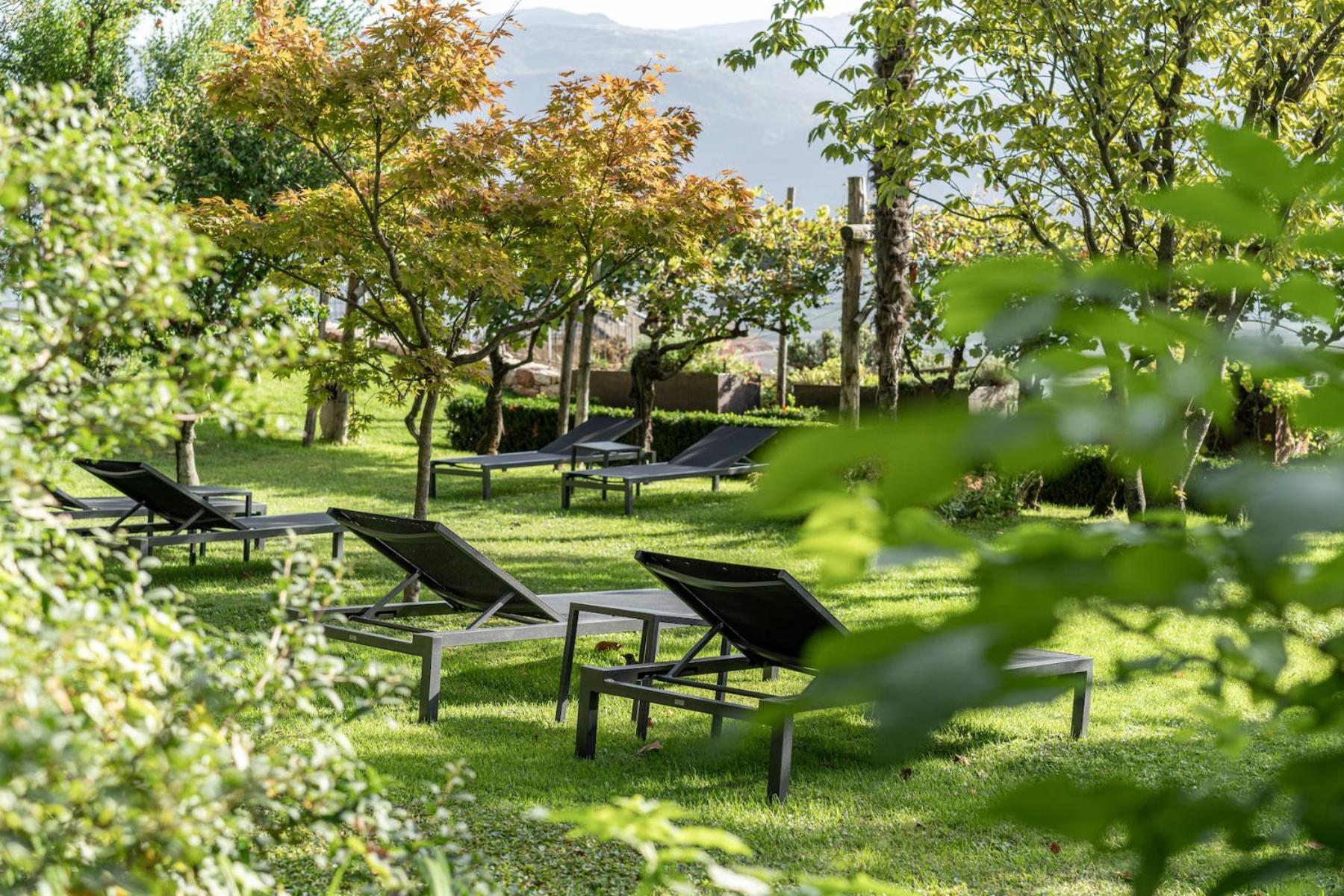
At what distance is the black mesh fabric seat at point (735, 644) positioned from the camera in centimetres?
446

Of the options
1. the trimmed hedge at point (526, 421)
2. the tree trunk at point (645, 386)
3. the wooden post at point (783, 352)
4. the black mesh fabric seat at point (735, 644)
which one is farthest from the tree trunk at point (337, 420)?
the black mesh fabric seat at point (735, 644)

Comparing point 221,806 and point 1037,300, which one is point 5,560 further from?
point 1037,300

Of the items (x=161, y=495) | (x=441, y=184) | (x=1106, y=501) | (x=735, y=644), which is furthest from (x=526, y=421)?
(x=735, y=644)

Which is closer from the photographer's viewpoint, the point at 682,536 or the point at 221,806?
the point at 221,806

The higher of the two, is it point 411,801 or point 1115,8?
point 1115,8

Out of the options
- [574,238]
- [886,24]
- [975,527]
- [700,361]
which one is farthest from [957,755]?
[700,361]

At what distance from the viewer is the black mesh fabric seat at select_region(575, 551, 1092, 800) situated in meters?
4.46


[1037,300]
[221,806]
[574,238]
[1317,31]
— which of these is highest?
[1317,31]

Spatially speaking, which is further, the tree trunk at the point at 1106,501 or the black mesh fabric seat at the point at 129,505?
the tree trunk at the point at 1106,501

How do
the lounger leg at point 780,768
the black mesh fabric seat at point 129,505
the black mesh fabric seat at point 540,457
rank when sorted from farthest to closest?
the black mesh fabric seat at point 540,457
the black mesh fabric seat at point 129,505
the lounger leg at point 780,768

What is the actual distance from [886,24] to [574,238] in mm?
2651

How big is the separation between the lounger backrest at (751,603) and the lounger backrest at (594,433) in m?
9.81

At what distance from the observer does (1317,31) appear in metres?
8.01

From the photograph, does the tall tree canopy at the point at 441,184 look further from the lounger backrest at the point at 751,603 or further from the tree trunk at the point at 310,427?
the tree trunk at the point at 310,427
